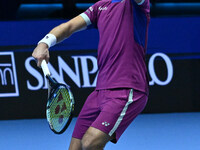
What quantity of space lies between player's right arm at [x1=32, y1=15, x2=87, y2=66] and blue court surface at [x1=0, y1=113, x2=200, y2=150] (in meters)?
2.06

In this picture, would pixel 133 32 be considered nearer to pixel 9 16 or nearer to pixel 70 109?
pixel 70 109

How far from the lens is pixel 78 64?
21.4 feet

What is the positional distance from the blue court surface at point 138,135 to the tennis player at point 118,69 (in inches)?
76.6

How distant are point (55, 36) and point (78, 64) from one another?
3.22 metres

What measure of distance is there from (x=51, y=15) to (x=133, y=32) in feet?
17.8

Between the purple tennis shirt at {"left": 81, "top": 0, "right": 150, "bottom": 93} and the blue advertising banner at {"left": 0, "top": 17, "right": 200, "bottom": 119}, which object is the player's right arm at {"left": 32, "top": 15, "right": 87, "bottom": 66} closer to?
the purple tennis shirt at {"left": 81, "top": 0, "right": 150, "bottom": 93}

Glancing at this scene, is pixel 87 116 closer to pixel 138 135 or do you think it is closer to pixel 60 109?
pixel 60 109

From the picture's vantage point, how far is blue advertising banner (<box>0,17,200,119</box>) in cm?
646

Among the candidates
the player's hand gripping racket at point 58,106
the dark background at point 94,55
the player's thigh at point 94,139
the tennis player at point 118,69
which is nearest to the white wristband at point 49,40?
the tennis player at point 118,69

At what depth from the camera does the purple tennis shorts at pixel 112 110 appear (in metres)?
3.12

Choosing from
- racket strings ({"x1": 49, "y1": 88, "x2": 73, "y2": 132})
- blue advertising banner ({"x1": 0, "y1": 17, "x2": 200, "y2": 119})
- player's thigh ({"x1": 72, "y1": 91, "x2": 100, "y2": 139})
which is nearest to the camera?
racket strings ({"x1": 49, "y1": 88, "x2": 73, "y2": 132})

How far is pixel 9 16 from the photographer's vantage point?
795 centimetres

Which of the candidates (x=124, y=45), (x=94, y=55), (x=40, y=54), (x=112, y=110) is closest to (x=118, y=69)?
(x=124, y=45)

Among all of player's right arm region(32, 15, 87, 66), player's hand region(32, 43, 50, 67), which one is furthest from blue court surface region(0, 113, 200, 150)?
player's hand region(32, 43, 50, 67)
